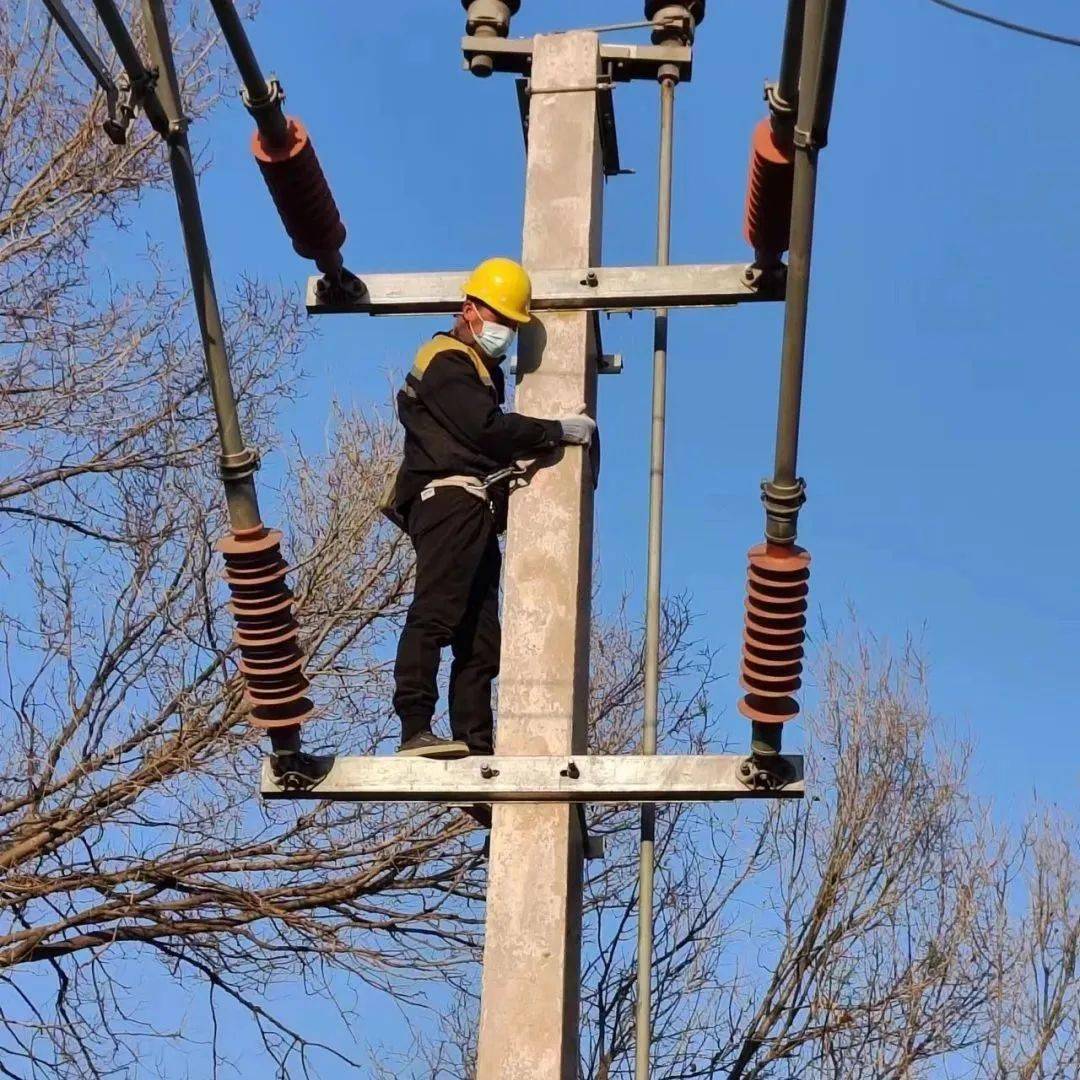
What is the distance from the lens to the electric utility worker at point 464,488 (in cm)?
454

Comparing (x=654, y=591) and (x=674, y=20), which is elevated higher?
(x=674, y=20)

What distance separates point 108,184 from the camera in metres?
12.9

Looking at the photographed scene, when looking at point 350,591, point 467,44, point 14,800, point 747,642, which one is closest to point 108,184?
point 350,591

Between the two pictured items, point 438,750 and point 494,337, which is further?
point 494,337

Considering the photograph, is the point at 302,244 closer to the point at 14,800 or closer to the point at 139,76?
the point at 139,76

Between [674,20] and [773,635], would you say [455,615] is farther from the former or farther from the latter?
[674,20]

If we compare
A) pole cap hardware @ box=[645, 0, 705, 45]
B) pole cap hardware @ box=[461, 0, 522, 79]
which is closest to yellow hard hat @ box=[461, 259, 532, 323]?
pole cap hardware @ box=[461, 0, 522, 79]

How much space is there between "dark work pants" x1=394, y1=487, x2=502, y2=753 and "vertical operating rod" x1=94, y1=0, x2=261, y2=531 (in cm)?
66

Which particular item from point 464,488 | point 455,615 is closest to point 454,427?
point 464,488

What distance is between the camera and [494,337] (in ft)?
15.4

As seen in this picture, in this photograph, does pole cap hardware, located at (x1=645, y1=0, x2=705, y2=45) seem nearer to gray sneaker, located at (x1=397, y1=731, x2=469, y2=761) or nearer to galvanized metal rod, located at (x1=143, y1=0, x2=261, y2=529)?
galvanized metal rod, located at (x1=143, y1=0, x2=261, y2=529)

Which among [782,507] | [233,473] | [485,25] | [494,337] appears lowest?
[782,507]

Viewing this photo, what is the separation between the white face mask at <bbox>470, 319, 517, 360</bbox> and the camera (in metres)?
4.69

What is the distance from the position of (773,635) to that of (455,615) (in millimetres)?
1010
